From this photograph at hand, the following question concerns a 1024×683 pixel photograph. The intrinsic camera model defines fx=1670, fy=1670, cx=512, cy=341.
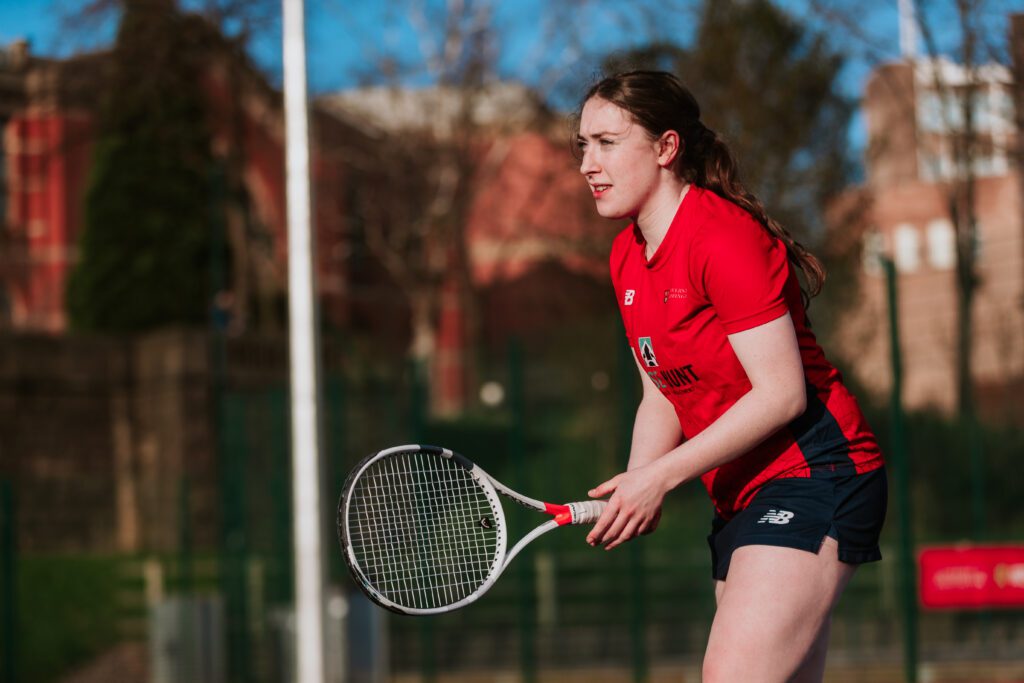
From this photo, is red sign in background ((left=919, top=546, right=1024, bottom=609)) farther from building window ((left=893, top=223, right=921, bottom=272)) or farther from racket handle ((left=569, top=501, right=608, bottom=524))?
building window ((left=893, top=223, right=921, bottom=272))

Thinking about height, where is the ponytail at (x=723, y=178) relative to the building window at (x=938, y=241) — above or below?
below

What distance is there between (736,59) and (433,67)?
11.9 meters

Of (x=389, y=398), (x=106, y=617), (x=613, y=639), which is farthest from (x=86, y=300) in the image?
(x=613, y=639)

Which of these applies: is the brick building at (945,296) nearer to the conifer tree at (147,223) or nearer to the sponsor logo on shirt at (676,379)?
the sponsor logo on shirt at (676,379)

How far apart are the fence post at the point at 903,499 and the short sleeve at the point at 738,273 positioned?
24.4 ft

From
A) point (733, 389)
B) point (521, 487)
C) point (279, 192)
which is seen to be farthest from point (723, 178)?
point (279, 192)

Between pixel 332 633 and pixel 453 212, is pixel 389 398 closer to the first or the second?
pixel 332 633

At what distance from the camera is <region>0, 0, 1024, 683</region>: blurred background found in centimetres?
1195

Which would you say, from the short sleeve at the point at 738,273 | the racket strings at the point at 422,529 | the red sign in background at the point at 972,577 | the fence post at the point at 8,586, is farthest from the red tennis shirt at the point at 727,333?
the fence post at the point at 8,586

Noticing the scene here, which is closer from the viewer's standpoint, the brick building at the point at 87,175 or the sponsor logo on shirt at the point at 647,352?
the sponsor logo on shirt at the point at 647,352

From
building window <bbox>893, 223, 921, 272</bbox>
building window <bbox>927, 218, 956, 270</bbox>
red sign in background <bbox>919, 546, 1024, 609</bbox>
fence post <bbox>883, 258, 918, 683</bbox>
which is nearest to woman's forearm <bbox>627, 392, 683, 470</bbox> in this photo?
fence post <bbox>883, 258, 918, 683</bbox>

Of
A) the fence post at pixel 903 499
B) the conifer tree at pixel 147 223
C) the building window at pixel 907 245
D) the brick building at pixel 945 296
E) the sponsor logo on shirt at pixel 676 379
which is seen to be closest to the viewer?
the sponsor logo on shirt at pixel 676 379

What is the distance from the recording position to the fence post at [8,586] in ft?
42.1

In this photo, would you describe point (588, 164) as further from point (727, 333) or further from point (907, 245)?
point (907, 245)
